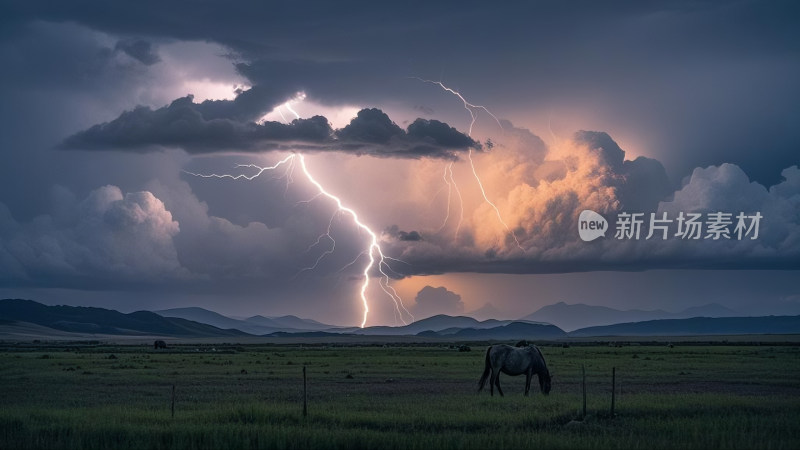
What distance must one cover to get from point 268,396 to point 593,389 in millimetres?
15186

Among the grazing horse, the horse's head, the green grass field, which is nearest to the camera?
the green grass field

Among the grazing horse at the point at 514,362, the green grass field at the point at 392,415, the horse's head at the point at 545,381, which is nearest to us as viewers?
the green grass field at the point at 392,415

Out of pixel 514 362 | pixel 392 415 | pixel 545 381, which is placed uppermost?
pixel 514 362

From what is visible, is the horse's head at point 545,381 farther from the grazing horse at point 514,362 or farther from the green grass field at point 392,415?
the green grass field at point 392,415

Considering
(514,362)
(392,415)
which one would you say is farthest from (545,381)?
(392,415)

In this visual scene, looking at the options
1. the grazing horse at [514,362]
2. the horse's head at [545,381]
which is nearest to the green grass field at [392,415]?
the horse's head at [545,381]

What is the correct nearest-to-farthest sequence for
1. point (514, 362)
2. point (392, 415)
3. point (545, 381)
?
point (392, 415) < point (545, 381) < point (514, 362)

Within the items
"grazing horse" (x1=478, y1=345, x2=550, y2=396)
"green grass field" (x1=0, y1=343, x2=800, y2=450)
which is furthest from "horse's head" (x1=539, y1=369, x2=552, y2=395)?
"green grass field" (x1=0, y1=343, x2=800, y2=450)

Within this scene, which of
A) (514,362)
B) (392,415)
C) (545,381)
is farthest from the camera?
(514,362)

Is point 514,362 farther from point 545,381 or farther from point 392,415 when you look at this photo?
point 392,415

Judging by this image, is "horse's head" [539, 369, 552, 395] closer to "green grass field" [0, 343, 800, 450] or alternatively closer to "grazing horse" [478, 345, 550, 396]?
"grazing horse" [478, 345, 550, 396]

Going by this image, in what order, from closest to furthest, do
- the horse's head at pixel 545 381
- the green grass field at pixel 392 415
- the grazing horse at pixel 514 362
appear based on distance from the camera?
the green grass field at pixel 392 415 → the horse's head at pixel 545 381 → the grazing horse at pixel 514 362

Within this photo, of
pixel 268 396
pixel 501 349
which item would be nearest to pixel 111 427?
pixel 268 396

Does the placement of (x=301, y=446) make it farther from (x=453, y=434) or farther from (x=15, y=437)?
(x=15, y=437)
